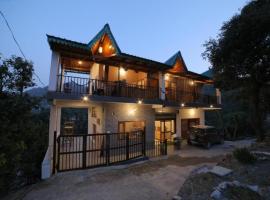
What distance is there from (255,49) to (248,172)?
699 cm

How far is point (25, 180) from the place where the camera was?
7656mm

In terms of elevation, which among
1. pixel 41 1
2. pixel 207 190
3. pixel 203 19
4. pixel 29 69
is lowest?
pixel 207 190

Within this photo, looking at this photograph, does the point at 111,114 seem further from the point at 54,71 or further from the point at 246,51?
the point at 246,51

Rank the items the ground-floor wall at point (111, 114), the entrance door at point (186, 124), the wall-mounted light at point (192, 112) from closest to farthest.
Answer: the ground-floor wall at point (111, 114) → the entrance door at point (186, 124) → the wall-mounted light at point (192, 112)

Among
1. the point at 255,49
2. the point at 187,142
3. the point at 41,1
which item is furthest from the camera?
the point at 187,142

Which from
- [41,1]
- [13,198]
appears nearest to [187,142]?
[13,198]

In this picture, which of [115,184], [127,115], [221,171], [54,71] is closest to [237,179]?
[221,171]

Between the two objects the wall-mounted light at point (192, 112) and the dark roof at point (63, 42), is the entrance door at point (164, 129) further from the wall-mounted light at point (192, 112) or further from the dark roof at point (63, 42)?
the dark roof at point (63, 42)

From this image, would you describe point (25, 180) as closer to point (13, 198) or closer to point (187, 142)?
point (13, 198)

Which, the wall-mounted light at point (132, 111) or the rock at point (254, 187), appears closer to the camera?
the rock at point (254, 187)

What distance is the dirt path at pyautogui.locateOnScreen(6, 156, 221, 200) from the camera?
16.9 feet

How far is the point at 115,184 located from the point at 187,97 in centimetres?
1242

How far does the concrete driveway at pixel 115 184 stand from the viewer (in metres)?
5.14

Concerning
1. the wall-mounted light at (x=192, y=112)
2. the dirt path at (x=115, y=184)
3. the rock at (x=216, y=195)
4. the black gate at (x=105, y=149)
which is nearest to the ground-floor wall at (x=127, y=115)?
the black gate at (x=105, y=149)
